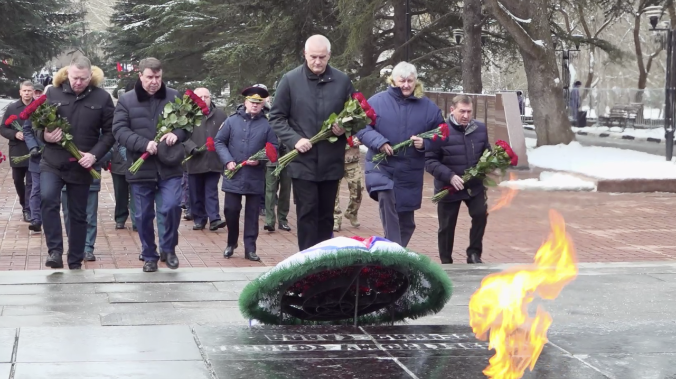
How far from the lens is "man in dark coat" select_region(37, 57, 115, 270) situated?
862cm

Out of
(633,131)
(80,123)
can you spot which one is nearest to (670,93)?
(633,131)

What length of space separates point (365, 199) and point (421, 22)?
1755cm

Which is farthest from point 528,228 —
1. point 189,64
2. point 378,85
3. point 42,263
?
point 189,64

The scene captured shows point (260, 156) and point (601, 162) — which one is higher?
point (260, 156)

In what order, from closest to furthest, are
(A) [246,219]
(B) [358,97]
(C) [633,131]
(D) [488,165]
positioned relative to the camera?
1. (B) [358,97]
2. (D) [488,165]
3. (A) [246,219]
4. (C) [633,131]

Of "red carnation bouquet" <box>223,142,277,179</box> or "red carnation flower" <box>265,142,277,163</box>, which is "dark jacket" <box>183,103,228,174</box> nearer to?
"red carnation bouquet" <box>223,142,277,179</box>

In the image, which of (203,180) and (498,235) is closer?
(498,235)

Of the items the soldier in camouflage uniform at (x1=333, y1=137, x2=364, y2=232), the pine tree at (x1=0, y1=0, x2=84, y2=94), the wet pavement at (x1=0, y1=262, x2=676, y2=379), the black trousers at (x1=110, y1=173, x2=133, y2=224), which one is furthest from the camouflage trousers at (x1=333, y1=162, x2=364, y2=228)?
the pine tree at (x1=0, y1=0, x2=84, y2=94)

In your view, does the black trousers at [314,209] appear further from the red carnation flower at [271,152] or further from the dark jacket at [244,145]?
the dark jacket at [244,145]

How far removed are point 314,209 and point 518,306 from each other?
2.76 m

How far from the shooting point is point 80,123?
346 inches

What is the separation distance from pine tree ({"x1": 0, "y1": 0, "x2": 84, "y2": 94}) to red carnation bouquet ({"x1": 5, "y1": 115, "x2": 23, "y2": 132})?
22075mm

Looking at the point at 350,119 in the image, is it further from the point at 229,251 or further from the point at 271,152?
the point at 229,251

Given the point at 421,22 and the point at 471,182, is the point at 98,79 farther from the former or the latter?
the point at 421,22
